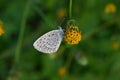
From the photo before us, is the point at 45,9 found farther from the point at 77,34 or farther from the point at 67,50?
the point at 77,34

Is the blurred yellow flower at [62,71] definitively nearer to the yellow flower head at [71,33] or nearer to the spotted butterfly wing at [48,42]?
the yellow flower head at [71,33]

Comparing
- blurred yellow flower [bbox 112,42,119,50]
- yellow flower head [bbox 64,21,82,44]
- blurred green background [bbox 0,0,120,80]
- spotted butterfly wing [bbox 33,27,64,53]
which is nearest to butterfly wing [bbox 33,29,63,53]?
spotted butterfly wing [bbox 33,27,64,53]

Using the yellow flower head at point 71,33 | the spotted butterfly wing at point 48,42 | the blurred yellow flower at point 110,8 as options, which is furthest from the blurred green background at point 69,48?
the spotted butterfly wing at point 48,42

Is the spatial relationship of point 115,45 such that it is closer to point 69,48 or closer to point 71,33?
point 69,48

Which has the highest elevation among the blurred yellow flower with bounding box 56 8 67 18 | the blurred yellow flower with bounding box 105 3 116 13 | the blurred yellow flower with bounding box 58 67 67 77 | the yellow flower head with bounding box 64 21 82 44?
the yellow flower head with bounding box 64 21 82 44

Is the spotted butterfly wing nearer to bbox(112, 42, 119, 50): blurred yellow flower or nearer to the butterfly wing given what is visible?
the butterfly wing

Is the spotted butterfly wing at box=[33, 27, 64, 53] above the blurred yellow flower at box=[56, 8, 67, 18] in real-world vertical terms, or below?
above
